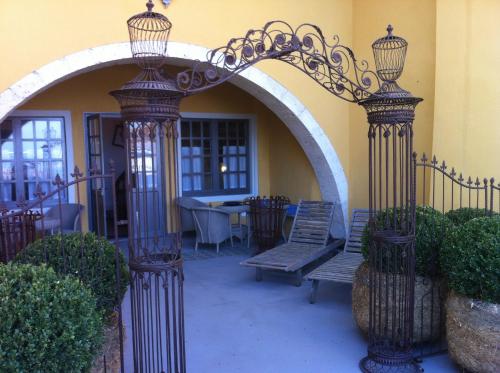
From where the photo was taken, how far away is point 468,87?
200 inches

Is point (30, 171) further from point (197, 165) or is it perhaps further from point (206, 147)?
point (206, 147)

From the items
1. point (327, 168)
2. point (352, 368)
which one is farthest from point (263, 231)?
point (352, 368)

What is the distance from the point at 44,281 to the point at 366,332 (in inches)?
102

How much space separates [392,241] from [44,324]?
2.30 metres

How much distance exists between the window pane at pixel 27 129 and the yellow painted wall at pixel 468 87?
5418 millimetres

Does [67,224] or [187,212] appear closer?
[67,224]

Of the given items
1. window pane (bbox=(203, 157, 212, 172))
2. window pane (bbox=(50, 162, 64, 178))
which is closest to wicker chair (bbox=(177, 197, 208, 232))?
window pane (bbox=(203, 157, 212, 172))

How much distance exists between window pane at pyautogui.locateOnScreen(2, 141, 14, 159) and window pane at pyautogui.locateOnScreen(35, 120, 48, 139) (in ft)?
1.21

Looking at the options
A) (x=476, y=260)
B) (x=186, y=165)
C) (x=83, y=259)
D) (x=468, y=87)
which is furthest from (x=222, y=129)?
(x=476, y=260)

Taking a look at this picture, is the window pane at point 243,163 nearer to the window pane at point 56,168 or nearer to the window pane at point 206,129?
the window pane at point 206,129

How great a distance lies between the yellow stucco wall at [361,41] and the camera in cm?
461

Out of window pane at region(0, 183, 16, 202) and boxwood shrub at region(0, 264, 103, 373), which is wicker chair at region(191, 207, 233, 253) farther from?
boxwood shrub at region(0, 264, 103, 373)

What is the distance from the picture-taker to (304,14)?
6.20 m

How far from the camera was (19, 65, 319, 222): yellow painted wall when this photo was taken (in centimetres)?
699
